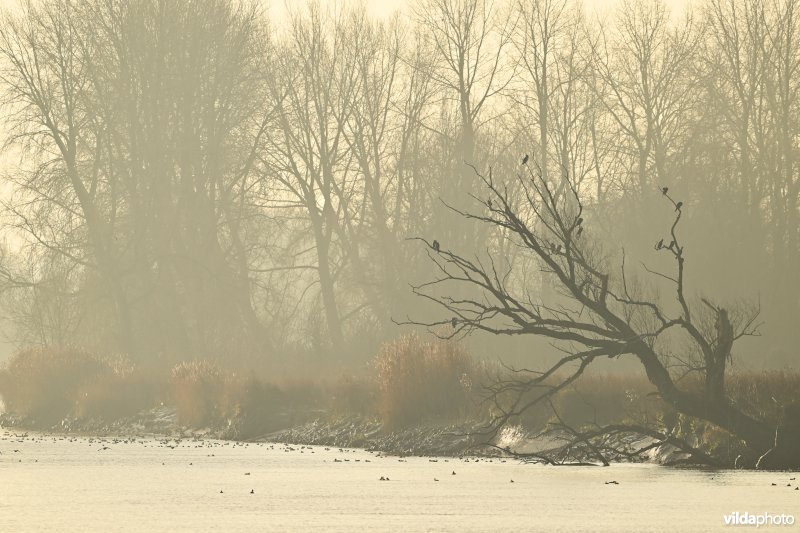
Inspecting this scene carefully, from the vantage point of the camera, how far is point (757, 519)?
1417 centimetres

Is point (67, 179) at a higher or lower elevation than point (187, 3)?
lower

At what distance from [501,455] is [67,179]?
27004 mm

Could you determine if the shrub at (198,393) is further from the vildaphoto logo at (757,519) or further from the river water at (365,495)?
the vildaphoto logo at (757,519)

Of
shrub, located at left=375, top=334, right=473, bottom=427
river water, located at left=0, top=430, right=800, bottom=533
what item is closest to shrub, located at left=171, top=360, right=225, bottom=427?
shrub, located at left=375, top=334, right=473, bottom=427

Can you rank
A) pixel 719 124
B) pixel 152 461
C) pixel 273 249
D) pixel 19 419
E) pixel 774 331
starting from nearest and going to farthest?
pixel 152 461
pixel 19 419
pixel 774 331
pixel 719 124
pixel 273 249

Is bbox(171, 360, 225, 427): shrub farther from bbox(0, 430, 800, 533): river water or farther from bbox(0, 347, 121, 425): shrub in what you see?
bbox(0, 430, 800, 533): river water

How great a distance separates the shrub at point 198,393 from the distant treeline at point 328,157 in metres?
9.18

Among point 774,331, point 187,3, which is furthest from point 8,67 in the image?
point 774,331

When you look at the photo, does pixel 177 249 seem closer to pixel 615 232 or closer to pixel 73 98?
pixel 73 98

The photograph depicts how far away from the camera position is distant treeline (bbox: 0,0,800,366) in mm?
50031

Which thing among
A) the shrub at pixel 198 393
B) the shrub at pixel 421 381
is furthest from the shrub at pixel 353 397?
the shrub at pixel 198 393

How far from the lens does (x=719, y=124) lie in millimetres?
52188

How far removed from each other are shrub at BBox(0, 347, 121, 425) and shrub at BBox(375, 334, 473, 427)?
1559cm

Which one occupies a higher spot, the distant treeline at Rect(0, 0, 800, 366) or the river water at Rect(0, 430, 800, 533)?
the distant treeline at Rect(0, 0, 800, 366)
